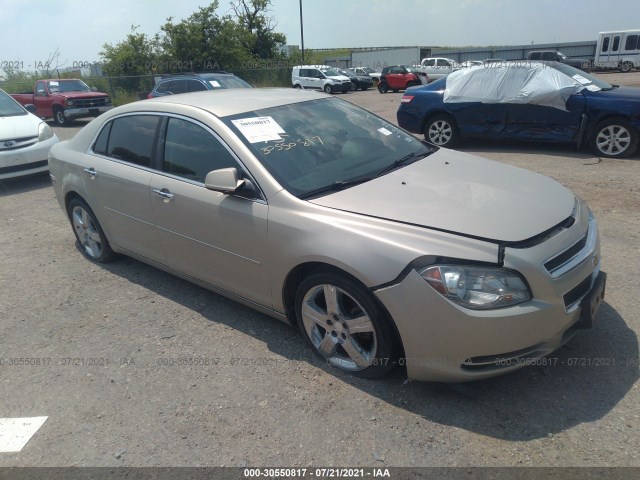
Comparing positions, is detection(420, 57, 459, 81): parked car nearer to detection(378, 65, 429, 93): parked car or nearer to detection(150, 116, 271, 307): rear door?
detection(378, 65, 429, 93): parked car

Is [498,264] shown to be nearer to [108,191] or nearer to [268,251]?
[268,251]

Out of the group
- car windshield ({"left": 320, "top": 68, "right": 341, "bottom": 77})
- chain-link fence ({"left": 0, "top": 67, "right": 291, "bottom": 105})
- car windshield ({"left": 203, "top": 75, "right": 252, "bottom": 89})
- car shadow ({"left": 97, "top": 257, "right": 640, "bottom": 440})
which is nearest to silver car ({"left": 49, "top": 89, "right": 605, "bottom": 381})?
car shadow ({"left": 97, "top": 257, "right": 640, "bottom": 440})

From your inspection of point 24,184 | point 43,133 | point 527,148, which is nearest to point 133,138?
point 43,133

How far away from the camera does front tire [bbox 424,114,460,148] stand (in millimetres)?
9273

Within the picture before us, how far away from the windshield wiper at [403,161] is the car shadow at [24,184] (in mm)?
7069

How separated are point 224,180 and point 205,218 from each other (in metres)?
0.41

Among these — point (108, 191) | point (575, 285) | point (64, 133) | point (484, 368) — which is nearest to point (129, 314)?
point (108, 191)

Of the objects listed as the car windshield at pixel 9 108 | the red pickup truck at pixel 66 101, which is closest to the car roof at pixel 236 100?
the car windshield at pixel 9 108

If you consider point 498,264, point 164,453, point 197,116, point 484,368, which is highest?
point 197,116

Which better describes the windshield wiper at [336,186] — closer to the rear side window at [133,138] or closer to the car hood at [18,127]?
the rear side window at [133,138]

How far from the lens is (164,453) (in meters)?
2.54

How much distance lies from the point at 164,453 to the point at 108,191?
98.2 inches

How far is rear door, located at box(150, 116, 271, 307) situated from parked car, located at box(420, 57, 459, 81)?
1154 inches

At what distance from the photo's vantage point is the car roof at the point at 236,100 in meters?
3.64
